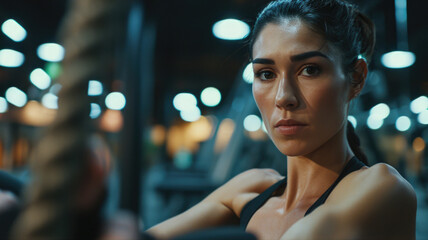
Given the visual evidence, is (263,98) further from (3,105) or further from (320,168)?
(3,105)

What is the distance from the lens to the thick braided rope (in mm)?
221

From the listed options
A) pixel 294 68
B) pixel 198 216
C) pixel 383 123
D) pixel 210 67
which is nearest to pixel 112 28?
pixel 294 68

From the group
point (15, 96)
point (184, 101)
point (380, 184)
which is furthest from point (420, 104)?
point (184, 101)

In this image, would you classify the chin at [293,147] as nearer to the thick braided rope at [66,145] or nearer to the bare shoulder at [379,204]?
the bare shoulder at [379,204]

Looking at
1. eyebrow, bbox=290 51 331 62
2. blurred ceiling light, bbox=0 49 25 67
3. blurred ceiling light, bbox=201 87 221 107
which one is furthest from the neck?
blurred ceiling light, bbox=201 87 221 107

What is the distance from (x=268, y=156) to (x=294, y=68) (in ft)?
10.5

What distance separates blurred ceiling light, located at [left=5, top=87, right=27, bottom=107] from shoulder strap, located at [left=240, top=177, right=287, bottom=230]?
6.96m

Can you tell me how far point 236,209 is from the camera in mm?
1131

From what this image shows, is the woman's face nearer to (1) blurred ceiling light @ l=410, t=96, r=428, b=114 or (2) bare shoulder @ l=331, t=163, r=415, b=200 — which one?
(2) bare shoulder @ l=331, t=163, r=415, b=200

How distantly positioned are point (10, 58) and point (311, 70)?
21.3 ft

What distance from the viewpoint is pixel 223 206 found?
44.9 inches

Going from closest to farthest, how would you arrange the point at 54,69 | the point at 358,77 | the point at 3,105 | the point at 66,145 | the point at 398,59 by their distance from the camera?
the point at 66,145 < the point at 358,77 < the point at 54,69 < the point at 398,59 < the point at 3,105

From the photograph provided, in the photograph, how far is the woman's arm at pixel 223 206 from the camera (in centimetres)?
101

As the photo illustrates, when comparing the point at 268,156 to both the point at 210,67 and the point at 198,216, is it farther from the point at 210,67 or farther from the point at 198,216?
the point at 210,67
